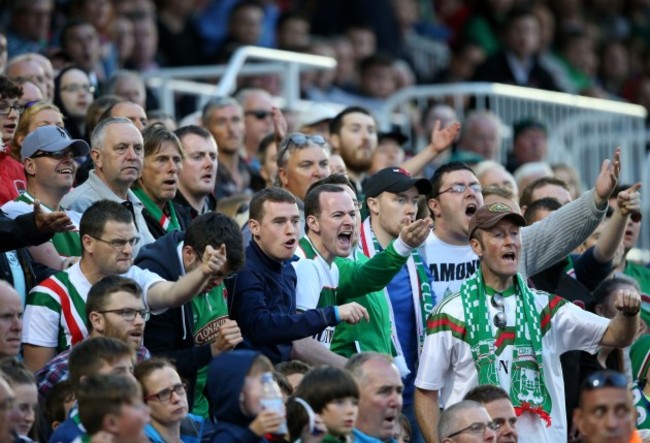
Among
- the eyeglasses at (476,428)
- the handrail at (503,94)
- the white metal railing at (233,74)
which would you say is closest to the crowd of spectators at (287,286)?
Result: the eyeglasses at (476,428)

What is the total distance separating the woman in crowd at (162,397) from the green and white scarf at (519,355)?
187cm

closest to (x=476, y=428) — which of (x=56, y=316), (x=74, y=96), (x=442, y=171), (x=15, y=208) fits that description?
(x=56, y=316)

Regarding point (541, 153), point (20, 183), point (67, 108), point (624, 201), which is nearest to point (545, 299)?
point (624, 201)

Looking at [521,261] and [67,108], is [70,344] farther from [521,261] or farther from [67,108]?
[67,108]

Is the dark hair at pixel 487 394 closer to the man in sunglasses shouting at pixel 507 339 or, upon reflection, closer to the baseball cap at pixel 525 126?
the man in sunglasses shouting at pixel 507 339

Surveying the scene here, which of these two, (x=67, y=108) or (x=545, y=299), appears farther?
(x=67, y=108)

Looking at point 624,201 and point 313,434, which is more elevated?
point 624,201

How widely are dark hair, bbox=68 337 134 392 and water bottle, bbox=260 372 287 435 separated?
80 centimetres

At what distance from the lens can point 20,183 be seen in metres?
11.2

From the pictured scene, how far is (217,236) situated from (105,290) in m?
0.76

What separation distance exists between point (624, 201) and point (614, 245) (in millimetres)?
1104

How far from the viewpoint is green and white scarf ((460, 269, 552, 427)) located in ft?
33.5

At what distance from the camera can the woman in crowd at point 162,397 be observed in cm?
916

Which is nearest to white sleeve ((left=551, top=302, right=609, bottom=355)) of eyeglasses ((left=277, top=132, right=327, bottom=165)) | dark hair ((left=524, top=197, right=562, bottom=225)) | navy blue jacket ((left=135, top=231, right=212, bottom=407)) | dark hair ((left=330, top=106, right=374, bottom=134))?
navy blue jacket ((left=135, top=231, right=212, bottom=407))
